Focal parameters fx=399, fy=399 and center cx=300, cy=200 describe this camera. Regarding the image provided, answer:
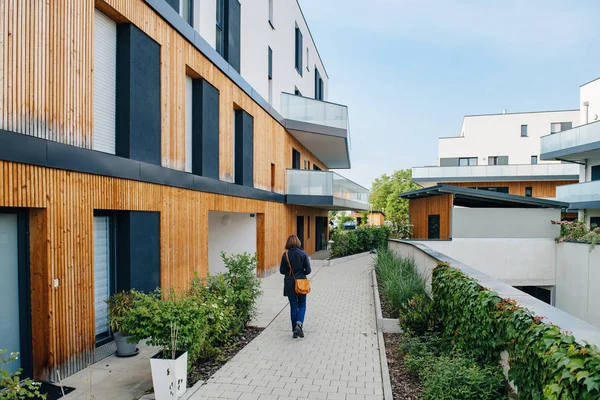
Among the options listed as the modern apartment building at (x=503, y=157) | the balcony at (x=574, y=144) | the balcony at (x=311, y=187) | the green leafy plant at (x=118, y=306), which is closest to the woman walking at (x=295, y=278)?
the green leafy plant at (x=118, y=306)

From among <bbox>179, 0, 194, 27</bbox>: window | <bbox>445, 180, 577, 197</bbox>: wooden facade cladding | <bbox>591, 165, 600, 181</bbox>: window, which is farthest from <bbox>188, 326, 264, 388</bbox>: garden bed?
<bbox>445, 180, 577, 197</bbox>: wooden facade cladding

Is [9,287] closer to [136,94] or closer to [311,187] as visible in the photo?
[136,94]

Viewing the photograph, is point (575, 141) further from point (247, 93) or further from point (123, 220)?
point (123, 220)

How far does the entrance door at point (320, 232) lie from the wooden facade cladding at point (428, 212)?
8.06m

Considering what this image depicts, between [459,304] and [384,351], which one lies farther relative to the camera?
[384,351]

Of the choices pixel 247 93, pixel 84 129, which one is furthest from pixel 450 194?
pixel 84 129

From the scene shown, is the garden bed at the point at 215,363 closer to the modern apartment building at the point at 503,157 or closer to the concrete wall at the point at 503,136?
the modern apartment building at the point at 503,157

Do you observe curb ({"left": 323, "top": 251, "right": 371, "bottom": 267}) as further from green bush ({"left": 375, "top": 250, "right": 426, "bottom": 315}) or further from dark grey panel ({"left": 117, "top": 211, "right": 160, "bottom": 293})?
dark grey panel ({"left": 117, "top": 211, "right": 160, "bottom": 293})

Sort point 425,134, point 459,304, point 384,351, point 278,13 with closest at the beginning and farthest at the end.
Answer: point 459,304 < point 384,351 < point 278,13 < point 425,134

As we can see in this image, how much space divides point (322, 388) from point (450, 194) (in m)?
12.0

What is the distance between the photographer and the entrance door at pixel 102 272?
626cm

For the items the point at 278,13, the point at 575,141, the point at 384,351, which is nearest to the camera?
the point at 384,351

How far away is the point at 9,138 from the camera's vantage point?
456 centimetres

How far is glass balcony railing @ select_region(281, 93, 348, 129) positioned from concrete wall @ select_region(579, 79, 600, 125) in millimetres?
17976
